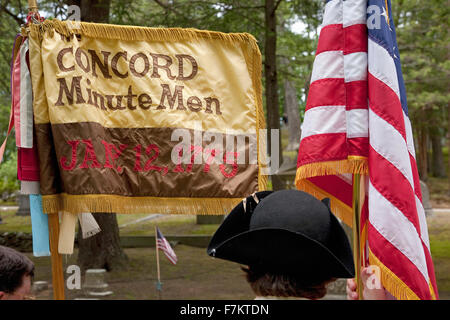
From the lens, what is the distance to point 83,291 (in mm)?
8234

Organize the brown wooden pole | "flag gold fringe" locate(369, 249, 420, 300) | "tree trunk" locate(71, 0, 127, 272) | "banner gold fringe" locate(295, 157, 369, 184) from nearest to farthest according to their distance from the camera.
Answer: 1. "flag gold fringe" locate(369, 249, 420, 300)
2. "banner gold fringe" locate(295, 157, 369, 184)
3. the brown wooden pole
4. "tree trunk" locate(71, 0, 127, 272)

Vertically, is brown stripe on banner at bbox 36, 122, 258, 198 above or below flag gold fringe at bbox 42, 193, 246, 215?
above

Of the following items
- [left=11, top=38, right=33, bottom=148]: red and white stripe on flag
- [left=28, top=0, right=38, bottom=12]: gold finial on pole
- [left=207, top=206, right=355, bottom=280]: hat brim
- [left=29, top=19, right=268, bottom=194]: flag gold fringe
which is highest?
[left=28, top=0, right=38, bottom=12]: gold finial on pole

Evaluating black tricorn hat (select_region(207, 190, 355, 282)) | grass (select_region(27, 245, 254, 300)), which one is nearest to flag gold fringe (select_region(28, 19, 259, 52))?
black tricorn hat (select_region(207, 190, 355, 282))

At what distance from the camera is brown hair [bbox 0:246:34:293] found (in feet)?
7.19

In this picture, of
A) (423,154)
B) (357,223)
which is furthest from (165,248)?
(423,154)

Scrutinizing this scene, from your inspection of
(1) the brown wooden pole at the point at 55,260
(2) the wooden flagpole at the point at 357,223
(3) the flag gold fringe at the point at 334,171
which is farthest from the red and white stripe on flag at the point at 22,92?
(2) the wooden flagpole at the point at 357,223

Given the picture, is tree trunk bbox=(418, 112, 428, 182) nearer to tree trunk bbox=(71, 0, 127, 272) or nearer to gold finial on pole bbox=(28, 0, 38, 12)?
tree trunk bbox=(71, 0, 127, 272)

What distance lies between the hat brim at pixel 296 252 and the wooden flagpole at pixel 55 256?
1.99 meters

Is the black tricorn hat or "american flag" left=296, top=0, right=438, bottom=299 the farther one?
"american flag" left=296, top=0, right=438, bottom=299

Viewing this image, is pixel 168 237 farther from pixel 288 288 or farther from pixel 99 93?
pixel 288 288

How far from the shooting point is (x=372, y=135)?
3023 mm

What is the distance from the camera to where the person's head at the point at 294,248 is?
5.37 feet
